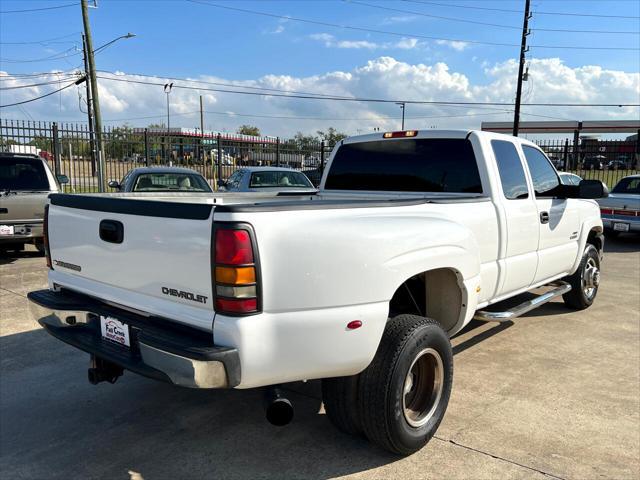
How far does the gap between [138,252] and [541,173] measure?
13.1 feet

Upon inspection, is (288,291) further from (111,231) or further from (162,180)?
(162,180)

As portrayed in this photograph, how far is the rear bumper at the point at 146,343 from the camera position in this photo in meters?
2.39

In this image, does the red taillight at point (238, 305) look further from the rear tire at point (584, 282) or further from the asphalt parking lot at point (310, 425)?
the rear tire at point (584, 282)

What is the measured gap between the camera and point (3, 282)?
749 centimetres

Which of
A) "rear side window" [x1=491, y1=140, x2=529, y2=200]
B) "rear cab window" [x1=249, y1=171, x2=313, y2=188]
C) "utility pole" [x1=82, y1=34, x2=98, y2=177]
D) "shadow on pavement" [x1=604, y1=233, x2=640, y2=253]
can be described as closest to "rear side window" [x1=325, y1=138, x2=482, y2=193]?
"rear side window" [x1=491, y1=140, x2=529, y2=200]

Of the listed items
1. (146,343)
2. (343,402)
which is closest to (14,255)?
(146,343)

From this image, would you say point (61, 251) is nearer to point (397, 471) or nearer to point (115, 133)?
point (397, 471)

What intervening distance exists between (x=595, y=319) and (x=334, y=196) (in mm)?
3527

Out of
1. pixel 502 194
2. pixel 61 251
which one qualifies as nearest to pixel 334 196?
pixel 502 194

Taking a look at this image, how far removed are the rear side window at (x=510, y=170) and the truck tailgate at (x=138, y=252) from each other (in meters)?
2.82

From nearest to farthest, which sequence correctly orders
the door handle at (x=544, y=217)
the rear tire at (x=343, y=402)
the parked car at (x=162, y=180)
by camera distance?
the rear tire at (x=343, y=402) → the door handle at (x=544, y=217) → the parked car at (x=162, y=180)

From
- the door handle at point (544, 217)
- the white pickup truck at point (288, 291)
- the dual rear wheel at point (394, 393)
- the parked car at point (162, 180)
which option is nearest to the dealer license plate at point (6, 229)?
the parked car at point (162, 180)

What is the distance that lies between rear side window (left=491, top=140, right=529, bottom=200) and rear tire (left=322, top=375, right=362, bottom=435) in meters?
2.27

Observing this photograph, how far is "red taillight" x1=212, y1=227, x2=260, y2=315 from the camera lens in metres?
2.36
